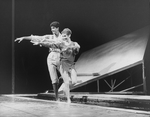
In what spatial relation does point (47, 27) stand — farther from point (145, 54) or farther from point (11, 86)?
point (145, 54)

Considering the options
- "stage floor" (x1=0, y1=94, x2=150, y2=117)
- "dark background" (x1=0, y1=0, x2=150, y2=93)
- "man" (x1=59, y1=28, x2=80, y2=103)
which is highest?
"dark background" (x1=0, y1=0, x2=150, y2=93)

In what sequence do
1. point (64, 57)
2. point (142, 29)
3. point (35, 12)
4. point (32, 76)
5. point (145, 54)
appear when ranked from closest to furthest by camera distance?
point (64, 57) < point (145, 54) < point (142, 29) < point (35, 12) < point (32, 76)

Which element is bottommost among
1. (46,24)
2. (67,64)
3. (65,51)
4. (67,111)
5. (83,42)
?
(67,111)

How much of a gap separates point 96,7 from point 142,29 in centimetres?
129

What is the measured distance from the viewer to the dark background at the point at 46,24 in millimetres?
7375

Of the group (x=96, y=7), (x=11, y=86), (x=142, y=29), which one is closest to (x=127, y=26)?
(x=142, y=29)

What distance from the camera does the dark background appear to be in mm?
7375

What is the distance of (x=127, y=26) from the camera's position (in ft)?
24.6

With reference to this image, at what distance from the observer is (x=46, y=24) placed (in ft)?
25.8

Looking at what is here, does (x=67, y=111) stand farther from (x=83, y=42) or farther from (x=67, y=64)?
(x=83, y=42)

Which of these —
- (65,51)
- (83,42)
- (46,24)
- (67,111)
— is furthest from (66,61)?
(83,42)

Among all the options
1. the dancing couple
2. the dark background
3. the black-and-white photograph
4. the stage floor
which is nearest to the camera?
the stage floor

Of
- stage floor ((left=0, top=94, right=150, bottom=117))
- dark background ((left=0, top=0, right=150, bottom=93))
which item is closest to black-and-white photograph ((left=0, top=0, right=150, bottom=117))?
dark background ((left=0, top=0, right=150, bottom=93))

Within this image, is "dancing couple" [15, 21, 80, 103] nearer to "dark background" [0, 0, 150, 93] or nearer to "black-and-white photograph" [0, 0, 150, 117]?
"black-and-white photograph" [0, 0, 150, 117]
